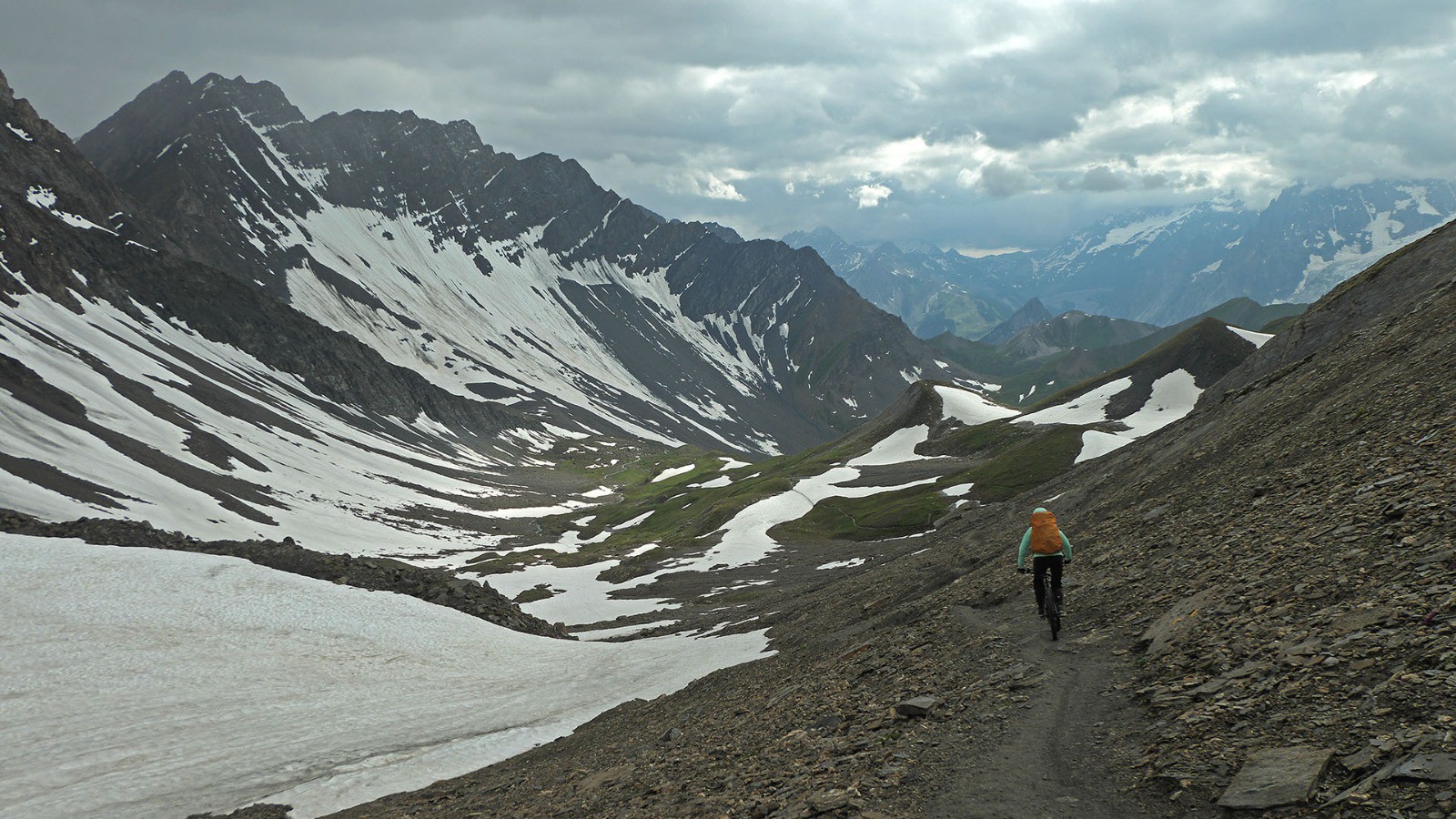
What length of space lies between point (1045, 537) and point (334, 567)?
44557 mm

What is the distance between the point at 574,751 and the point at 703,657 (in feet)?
46.1

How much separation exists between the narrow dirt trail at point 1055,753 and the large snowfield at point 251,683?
777 inches

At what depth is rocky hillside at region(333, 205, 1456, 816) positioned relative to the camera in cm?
1014

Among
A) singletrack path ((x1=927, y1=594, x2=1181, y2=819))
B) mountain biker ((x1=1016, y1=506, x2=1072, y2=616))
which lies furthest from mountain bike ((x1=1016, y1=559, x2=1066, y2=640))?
singletrack path ((x1=927, y1=594, x2=1181, y2=819))

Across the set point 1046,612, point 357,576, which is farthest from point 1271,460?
point 357,576

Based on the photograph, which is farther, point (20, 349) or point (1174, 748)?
point (20, 349)

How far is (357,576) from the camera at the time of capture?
160 feet

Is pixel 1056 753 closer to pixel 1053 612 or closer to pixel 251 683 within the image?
pixel 1053 612

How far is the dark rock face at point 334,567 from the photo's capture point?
157ft

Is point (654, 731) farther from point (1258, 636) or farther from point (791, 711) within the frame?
point (1258, 636)

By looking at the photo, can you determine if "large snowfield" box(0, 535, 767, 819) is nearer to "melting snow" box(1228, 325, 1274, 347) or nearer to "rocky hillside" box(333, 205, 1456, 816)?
"rocky hillside" box(333, 205, 1456, 816)

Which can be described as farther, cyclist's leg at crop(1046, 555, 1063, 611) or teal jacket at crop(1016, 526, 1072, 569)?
teal jacket at crop(1016, 526, 1072, 569)

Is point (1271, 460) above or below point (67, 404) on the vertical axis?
below

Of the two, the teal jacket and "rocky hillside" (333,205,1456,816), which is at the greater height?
the teal jacket
